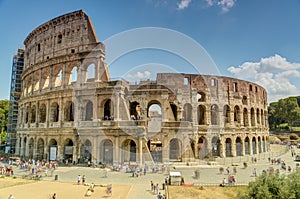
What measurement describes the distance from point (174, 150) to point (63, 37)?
2227cm

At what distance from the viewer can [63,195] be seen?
550 inches

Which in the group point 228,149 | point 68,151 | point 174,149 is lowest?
point 228,149

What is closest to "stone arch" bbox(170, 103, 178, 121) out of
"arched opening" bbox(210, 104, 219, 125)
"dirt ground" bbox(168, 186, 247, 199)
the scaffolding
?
"arched opening" bbox(210, 104, 219, 125)

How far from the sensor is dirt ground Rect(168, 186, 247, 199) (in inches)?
535

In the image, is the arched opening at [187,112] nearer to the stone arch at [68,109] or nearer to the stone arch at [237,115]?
the stone arch at [237,115]

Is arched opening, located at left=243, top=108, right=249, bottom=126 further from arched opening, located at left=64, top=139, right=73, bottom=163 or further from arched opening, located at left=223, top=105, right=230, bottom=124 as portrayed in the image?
arched opening, located at left=64, top=139, right=73, bottom=163

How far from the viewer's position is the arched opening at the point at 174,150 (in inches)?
961

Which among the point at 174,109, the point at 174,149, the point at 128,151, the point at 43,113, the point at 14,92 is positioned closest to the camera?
the point at 128,151

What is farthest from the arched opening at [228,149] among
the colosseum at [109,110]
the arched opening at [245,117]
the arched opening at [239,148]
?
the arched opening at [245,117]

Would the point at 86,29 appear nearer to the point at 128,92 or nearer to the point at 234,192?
the point at 128,92

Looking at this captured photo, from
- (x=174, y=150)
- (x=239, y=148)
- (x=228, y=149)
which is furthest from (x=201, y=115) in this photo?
(x=239, y=148)

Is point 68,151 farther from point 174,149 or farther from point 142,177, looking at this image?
point 174,149

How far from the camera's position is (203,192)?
1440 centimetres

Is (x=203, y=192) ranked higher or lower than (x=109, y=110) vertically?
lower
